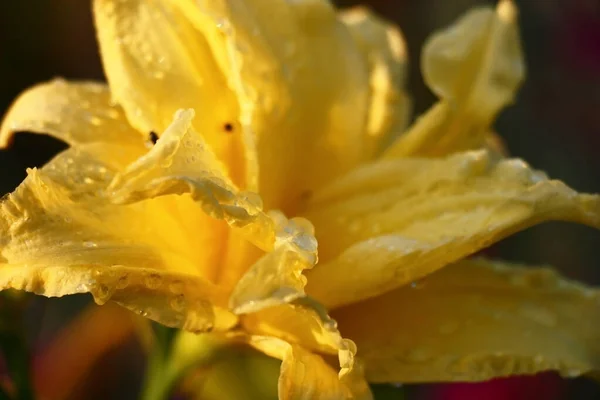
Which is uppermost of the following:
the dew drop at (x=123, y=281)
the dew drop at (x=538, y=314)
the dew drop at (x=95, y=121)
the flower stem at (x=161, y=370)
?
the dew drop at (x=95, y=121)

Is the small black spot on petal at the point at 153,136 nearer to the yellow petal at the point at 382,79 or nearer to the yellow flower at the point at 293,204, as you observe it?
the yellow flower at the point at 293,204

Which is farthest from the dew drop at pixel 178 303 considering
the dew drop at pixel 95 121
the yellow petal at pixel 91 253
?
the dew drop at pixel 95 121

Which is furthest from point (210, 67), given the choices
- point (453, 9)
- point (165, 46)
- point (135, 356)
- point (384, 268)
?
point (453, 9)

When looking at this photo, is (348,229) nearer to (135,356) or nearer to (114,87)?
(114,87)

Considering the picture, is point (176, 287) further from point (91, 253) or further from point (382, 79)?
point (382, 79)

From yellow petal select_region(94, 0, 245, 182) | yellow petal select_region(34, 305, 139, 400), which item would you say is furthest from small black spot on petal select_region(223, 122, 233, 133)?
yellow petal select_region(34, 305, 139, 400)

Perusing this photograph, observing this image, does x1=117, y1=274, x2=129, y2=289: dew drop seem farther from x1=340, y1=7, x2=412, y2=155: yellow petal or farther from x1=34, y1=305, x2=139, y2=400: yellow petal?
x1=34, y1=305, x2=139, y2=400: yellow petal

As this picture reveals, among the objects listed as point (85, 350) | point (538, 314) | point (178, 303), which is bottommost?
point (85, 350)

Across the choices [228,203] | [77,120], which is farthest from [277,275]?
[77,120]
